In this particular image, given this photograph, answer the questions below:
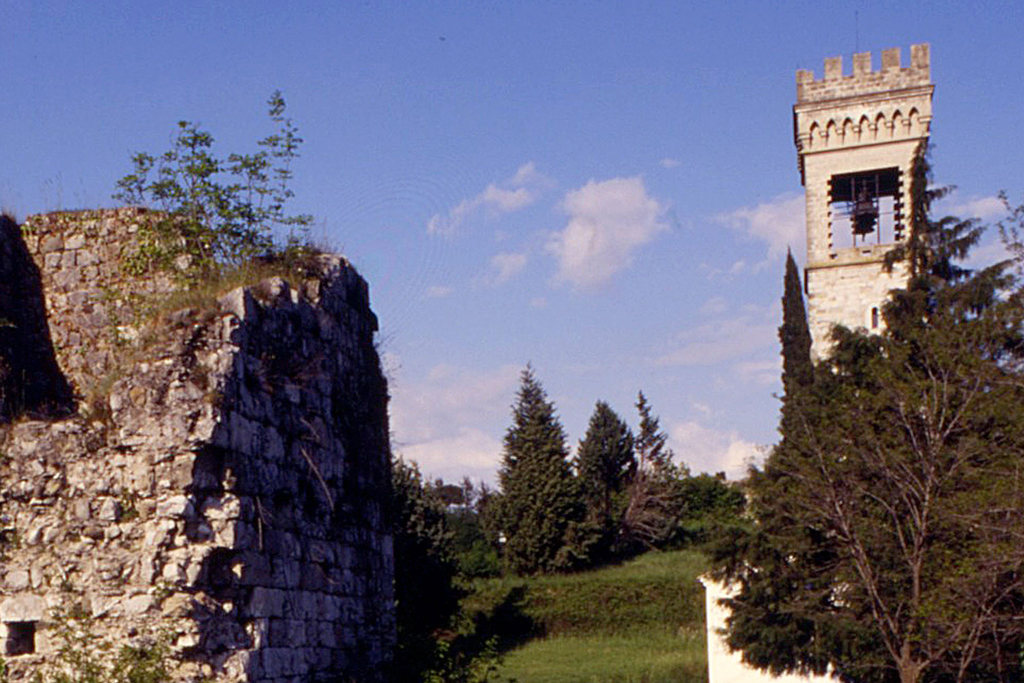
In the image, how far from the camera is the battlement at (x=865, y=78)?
1769 inches

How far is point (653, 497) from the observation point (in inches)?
1999

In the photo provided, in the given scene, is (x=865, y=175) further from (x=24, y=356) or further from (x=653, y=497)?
(x=24, y=356)

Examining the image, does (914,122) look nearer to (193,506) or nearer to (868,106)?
(868,106)

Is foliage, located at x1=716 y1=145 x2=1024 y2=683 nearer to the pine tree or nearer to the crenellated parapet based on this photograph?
the crenellated parapet

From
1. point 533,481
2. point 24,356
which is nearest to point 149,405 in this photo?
point 24,356

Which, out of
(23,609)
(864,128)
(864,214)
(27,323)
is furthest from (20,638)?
(864,128)

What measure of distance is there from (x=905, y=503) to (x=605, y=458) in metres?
37.7

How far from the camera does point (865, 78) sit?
149 ft

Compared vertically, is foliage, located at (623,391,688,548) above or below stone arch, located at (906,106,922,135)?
below

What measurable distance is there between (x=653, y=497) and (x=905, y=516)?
34040 millimetres

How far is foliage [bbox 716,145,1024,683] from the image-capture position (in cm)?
1557

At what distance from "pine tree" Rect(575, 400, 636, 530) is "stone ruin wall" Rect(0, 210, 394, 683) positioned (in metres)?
44.4

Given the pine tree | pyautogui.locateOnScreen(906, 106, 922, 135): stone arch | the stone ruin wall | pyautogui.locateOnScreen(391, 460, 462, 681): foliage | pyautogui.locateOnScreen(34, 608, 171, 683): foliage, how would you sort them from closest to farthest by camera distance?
pyautogui.locateOnScreen(34, 608, 171, 683): foliage
the stone ruin wall
pyautogui.locateOnScreen(391, 460, 462, 681): foliage
pyautogui.locateOnScreen(906, 106, 922, 135): stone arch
the pine tree

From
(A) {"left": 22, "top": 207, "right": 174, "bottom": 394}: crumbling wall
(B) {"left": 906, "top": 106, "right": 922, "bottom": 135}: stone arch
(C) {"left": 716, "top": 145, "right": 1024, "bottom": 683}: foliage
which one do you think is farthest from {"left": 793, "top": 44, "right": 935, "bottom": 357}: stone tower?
(A) {"left": 22, "top": 207, "right": 174, "bottom": 394}: crumbling wall
